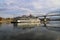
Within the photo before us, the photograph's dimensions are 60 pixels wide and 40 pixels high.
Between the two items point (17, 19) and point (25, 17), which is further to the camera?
point (25, 17)

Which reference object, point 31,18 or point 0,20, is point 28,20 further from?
point 0,20

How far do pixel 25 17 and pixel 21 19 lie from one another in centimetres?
592

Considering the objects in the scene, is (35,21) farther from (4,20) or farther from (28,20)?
(4,20)

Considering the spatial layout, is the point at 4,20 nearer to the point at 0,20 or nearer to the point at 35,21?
the point at 0,20

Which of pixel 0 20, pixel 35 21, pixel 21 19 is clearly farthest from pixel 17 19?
pixel 0 20

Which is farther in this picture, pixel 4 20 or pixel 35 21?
pixel 4 20

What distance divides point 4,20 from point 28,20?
94.9ft

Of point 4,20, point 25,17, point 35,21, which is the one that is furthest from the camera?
point 4,20

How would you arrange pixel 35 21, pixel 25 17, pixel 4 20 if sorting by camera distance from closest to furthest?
pixel 35 21 → pixel 25 17 → pixel 4 20

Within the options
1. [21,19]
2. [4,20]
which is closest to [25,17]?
[21,19]

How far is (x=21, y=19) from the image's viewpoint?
12044 cm

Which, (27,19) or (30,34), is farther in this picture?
(27,19)

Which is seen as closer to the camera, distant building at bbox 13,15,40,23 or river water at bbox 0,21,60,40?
river water at bbox 0,21,60,40

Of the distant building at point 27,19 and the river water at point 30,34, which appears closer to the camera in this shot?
the river water at point 30,34
